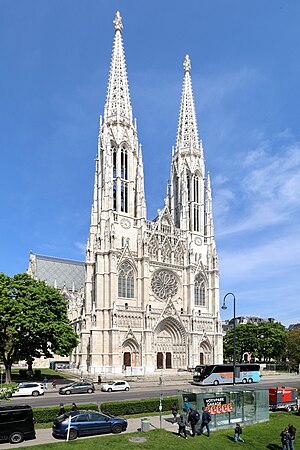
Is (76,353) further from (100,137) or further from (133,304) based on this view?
(100,137)

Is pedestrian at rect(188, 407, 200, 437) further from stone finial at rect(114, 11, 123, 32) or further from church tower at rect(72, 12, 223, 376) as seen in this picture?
stone finial at rect(114, 11, 123, 32)

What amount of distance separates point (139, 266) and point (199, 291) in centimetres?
1529

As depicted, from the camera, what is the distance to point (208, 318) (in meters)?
78.3

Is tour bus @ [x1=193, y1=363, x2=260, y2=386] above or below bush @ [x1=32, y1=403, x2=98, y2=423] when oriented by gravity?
below

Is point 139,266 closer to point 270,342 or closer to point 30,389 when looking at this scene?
point 30,389

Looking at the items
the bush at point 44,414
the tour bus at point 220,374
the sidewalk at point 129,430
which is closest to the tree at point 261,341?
the tour bus at point 220,374

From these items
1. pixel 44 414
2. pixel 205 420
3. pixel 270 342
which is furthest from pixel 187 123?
pixel 205 420

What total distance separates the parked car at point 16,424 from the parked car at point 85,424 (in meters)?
1.42

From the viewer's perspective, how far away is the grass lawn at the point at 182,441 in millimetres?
20859

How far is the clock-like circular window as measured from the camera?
240 ft

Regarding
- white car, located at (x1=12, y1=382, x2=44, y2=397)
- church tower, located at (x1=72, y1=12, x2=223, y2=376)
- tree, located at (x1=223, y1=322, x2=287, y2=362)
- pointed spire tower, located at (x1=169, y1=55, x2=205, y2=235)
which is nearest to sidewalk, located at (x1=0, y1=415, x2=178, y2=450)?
white car, located at (x1=12, y1=382, x2=44, y2=397)

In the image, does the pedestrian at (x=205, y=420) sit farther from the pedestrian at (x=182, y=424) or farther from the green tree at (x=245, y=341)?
the green tree at (x=245, y=341)

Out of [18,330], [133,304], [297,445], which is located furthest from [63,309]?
[297,445]

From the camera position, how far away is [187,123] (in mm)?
90875
